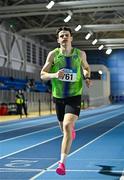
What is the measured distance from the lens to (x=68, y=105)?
7.08 metres

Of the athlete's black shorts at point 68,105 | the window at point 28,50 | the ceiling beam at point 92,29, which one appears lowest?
the athlete's black shorts at point 68,105

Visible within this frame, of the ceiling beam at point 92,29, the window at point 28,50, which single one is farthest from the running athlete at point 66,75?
the window at point 28,50

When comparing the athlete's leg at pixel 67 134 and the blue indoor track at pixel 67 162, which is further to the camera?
the blue indoor track at pixel 67 162

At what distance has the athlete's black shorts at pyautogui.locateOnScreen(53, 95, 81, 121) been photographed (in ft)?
23.0

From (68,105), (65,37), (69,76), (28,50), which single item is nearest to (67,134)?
(68,105)

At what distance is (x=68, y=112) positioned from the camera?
22.9 feet

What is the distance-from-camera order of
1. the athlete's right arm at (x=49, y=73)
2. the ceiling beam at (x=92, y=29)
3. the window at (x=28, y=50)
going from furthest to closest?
the window at (x=28, y=50) < the ceiling beam at (x=92, y=29) < the athlete's right arm at (x=49, y=73)

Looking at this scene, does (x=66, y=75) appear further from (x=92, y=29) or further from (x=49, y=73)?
(x=92, y=29)

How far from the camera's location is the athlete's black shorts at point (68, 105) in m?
7.00

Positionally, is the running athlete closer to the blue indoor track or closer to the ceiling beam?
the blue indoor track

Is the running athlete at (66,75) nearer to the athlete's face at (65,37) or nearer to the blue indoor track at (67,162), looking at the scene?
the athlete's face at (65,37)

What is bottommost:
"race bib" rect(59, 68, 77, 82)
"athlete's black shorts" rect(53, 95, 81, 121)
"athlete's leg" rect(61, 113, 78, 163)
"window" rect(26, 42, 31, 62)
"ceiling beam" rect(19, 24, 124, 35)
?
"athlete's leg" rect(61, 113, 78, 163)

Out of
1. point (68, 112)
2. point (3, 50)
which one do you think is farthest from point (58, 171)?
point (3, 50)

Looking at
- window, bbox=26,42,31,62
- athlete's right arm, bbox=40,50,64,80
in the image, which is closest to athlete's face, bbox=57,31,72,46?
athlete's right arm, bbox=40,50,64,80
